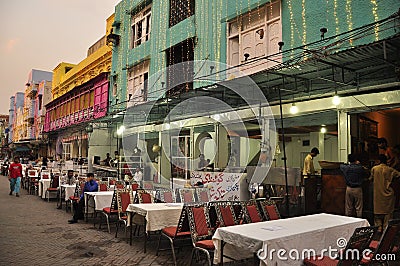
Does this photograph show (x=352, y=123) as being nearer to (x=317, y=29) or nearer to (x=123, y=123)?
(x=317, y=29)

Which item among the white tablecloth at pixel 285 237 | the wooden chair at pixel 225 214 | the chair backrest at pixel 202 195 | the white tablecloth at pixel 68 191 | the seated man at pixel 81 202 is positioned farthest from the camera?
the white tablecloth at pixel 68 191

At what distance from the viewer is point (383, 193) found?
8.27 meters

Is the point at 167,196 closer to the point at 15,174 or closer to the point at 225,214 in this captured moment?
the point at 225,214

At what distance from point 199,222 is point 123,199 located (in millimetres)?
3304

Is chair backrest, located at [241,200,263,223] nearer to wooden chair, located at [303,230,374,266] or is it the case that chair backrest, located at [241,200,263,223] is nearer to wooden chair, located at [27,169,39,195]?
wooden chair, located at [303,230,374,266]

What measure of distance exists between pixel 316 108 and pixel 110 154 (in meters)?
16.1

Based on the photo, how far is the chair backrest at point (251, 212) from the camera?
647cm

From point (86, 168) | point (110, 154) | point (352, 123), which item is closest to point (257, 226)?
point (352, 123)

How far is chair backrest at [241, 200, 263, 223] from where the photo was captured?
647cm

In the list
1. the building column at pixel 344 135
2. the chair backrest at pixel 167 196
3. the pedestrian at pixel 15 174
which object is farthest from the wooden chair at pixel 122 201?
the pedestrian at pixel 15 174

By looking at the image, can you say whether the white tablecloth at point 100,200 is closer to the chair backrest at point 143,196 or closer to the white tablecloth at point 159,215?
the chair backrest at point 143,196

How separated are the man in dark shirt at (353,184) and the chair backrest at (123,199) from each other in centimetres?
523

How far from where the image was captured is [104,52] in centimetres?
2603

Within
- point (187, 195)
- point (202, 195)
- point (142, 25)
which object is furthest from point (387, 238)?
point (142, 25)
